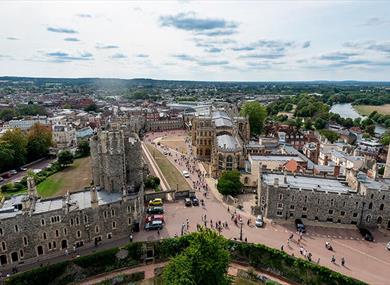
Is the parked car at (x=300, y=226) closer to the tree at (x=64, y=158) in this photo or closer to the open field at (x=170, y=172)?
the open field at (x=170, y=172)

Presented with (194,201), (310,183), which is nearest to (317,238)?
(310,183)

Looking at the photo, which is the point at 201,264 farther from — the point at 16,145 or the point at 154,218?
the point at 16,145

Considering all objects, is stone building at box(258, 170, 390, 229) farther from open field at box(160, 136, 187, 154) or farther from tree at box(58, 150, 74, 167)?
tree at box(58, 150, 74, 167)

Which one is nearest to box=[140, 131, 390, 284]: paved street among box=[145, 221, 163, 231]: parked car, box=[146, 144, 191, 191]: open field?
box=[145, 221, 163, 231]: parked car

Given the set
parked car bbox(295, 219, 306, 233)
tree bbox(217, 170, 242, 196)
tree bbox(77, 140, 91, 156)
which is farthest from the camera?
tree bbox(77, 140, 91, 156)

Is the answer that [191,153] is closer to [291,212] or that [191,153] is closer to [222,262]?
[291,212]

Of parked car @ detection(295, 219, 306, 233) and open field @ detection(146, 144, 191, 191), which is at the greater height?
open field @ detection(146, 144, 191, 191)
